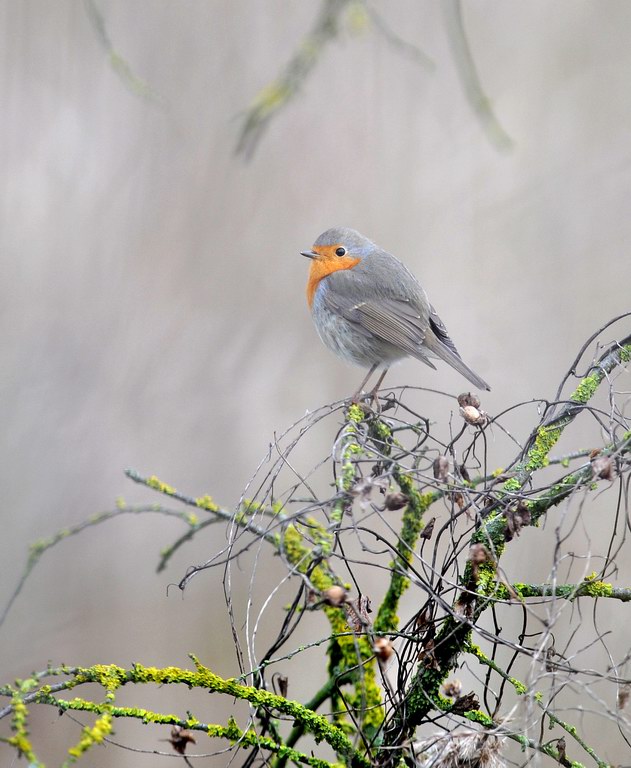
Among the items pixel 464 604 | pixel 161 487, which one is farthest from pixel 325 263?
pixel 464 604

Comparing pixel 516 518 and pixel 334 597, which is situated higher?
pixel 516 518

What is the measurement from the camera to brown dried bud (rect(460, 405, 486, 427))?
151cm

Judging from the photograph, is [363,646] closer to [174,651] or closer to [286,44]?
[174,651]

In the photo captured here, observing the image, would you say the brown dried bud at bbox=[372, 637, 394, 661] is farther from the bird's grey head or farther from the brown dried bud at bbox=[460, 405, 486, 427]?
the bird's grey head

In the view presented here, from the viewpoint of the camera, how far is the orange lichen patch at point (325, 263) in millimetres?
3541

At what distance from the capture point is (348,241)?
352cm

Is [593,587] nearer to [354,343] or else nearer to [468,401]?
[468,401]

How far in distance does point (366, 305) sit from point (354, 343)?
6.6 inches

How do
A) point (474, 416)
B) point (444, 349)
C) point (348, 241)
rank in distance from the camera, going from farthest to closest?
point (348, 241) → point (444, 349) → point (474, 416)

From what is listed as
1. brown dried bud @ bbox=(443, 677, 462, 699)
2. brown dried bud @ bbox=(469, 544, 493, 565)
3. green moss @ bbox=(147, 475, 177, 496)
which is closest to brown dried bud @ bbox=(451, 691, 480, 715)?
brown dried bud @ bbox=(443, 677, 462, 699)

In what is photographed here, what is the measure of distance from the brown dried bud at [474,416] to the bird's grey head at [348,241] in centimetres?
206

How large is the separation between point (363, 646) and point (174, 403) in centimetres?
212

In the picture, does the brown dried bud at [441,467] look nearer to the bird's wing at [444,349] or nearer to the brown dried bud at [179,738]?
the brown dried bud at [179,738]

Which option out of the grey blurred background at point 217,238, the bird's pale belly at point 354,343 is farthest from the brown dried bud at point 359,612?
the grey blurred background at point 217,238
